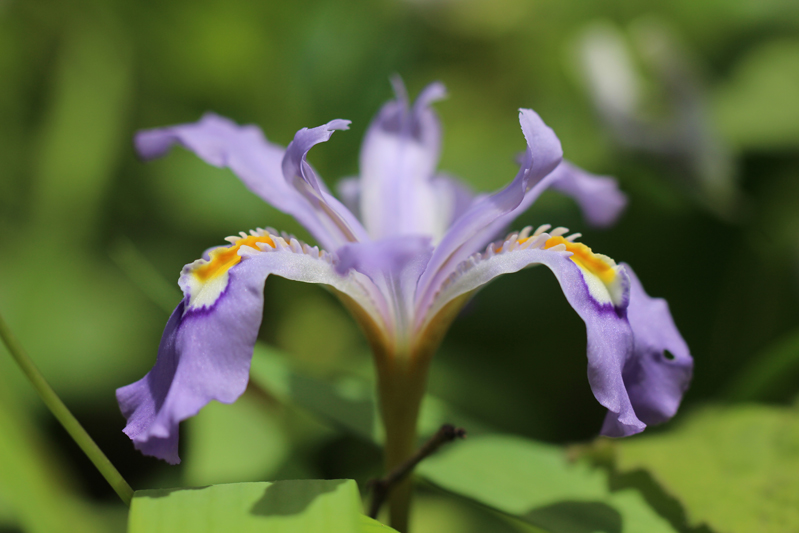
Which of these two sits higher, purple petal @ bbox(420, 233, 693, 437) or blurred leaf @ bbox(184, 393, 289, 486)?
purple petal @ bbox(420, 233, 693, 437)

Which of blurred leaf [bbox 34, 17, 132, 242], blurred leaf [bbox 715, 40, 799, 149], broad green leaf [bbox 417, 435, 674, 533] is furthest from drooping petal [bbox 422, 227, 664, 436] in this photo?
blurred leaf [bbox 34, 17, 132, 242]

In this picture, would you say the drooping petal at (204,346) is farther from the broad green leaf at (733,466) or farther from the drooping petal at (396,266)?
the broad green leaf at (733,466)

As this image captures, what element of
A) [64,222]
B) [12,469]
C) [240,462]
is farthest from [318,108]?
[12,469]

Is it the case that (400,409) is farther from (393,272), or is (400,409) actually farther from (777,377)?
(777,377)

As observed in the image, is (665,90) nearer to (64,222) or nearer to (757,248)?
(757,248)

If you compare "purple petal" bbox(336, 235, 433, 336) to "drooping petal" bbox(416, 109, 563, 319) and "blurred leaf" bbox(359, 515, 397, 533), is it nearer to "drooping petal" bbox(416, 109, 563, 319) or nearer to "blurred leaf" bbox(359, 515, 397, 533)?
"drooping petal" bbox(416, 109, 563, 319)

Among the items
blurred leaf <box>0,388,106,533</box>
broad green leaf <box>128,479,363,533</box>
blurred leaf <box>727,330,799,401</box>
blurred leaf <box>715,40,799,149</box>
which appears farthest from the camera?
blurred leaf <box>715,40,799,149</box>

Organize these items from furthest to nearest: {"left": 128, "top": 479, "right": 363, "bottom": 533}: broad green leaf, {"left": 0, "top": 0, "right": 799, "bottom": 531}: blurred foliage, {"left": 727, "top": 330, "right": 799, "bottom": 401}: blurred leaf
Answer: {"left": 0, "top": 0, "right": 799, "bottom": 531}: blurred foliage
{"left": 727, "top": 330, "right": 799, "bottom": 401}: blurred leaf
{"left": 128, "top": 479, "right": 363, "bottom": 533}: broad green leaf

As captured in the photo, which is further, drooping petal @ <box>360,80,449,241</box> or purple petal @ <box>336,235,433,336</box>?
drooping petal @ <box>360,80,449,241</box>

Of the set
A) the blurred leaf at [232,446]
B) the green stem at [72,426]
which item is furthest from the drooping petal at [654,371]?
the blurred leaf at [232,446]
